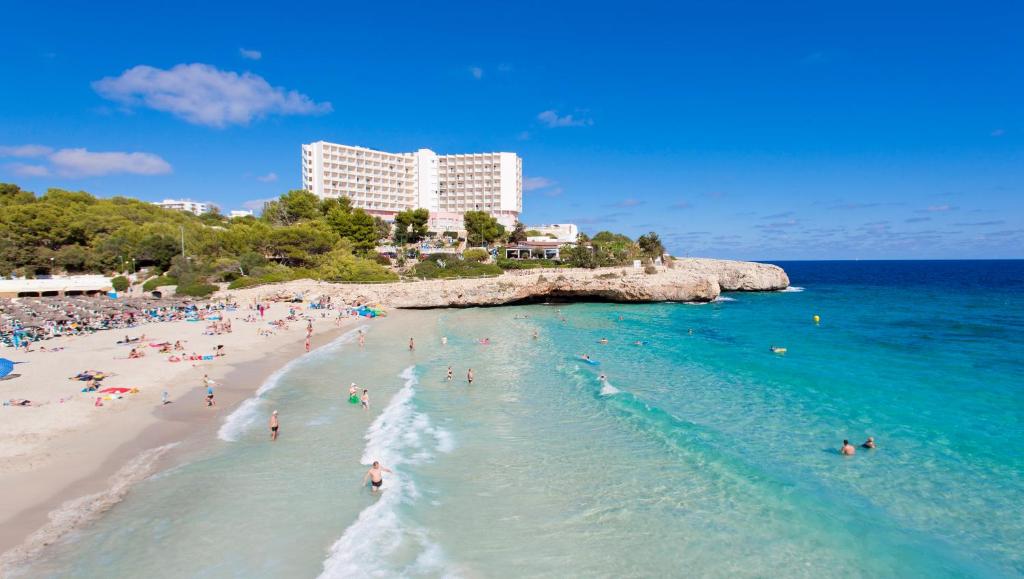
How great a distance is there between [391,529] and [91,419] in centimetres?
1105

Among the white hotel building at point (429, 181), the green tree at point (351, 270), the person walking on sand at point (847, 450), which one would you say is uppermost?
the white hotel building at point (429, 181)

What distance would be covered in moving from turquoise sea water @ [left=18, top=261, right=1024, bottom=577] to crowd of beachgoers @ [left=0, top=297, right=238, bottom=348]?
16394 mm

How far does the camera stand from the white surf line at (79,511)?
8266 millimetres

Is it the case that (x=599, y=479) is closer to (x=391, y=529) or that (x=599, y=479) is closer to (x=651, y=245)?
(x=391, y=529)

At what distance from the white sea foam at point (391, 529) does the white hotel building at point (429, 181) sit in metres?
80.7

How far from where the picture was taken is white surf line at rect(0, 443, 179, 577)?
827cm

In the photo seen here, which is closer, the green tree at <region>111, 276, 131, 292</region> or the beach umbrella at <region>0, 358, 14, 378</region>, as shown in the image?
the beach umbrella at <region>0, 358, 14, 378</region>

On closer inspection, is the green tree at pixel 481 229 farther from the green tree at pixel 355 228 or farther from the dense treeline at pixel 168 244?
the green tree at pixel 355 228

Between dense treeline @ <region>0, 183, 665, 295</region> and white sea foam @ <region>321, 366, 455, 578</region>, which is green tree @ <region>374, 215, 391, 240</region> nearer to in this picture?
dense treeline @ <region>0, 183, 665, 295</region>

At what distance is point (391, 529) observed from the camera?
9523 millimetres

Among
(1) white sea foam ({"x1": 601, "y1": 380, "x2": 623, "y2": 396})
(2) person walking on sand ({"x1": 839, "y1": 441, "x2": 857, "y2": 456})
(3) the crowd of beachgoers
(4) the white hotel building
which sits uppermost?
(4) the white hotel building

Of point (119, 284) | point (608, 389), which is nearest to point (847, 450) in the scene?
point (608, 389)

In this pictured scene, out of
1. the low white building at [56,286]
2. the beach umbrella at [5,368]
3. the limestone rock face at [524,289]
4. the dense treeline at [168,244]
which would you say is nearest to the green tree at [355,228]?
the dense treeline at [168,244]

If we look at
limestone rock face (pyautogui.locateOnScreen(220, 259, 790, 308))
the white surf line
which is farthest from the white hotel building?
the white surf line
